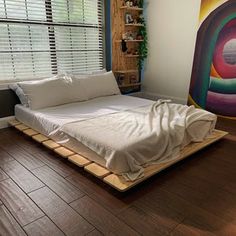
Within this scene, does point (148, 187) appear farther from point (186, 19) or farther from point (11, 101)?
point (186, 19)

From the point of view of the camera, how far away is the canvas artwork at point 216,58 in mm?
3506

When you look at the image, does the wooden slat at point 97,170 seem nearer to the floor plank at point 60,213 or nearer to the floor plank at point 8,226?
the floor plank at point 60,213

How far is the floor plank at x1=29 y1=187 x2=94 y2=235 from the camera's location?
4.82 ft

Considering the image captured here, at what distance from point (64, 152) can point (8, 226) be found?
35.8 inches

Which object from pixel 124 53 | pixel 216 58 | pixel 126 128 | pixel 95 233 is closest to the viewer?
pixel 95 233

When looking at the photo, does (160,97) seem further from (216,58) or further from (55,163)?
(55,163)

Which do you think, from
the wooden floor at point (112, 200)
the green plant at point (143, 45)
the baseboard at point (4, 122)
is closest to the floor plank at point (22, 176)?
the wooden floor at point (112, 200)

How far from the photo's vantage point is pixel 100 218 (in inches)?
61.5

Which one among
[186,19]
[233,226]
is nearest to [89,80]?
[186,19]

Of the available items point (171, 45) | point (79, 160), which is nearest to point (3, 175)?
point (79, 160)

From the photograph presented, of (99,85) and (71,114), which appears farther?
(99,85)

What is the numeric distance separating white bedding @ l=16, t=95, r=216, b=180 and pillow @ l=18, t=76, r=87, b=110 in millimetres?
115

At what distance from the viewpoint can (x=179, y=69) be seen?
14.0 ft

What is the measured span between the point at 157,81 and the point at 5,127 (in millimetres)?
2896
